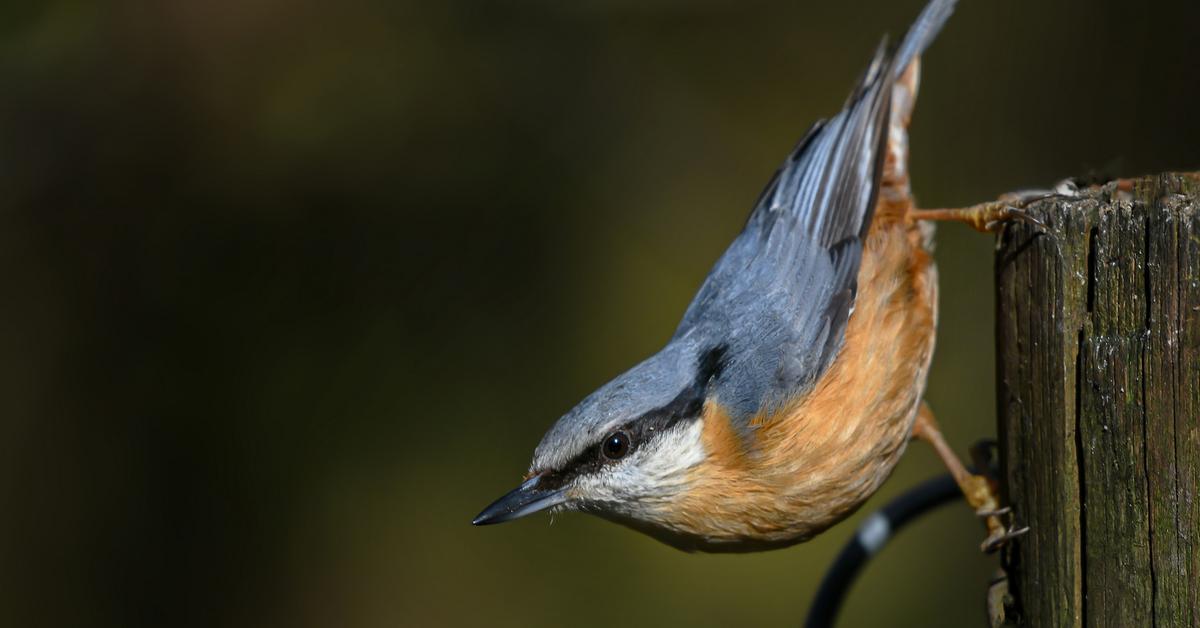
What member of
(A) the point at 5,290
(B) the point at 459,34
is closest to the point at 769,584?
(B) the point at 459,34

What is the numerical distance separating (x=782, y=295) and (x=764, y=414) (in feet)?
1.03

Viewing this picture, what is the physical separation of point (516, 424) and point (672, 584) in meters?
0.90

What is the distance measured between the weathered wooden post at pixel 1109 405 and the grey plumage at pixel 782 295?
2.00ft

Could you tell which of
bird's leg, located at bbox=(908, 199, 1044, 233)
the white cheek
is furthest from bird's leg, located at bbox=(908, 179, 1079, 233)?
the white cheek

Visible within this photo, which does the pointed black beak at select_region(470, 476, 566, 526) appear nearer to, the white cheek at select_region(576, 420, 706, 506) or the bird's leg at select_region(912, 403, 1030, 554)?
the white cheek at select_region(576, 420, 706, 506)

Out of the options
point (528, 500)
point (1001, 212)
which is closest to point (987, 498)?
point (1001, 212)

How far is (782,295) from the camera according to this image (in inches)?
98.5

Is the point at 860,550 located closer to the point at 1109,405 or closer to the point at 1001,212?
the point at 1001,212

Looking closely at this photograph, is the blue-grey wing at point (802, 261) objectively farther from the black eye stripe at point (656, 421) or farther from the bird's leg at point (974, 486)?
the bird's leg at point (974, 486)

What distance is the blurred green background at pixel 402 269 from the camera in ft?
14.1

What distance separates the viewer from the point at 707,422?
2361mm

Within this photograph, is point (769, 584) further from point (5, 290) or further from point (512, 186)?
point (5, 290)

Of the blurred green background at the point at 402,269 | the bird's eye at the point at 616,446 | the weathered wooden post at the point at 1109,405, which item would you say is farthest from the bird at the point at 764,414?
the blurred green background at the point at 402,269

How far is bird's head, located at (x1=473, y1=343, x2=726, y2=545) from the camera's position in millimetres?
2248
